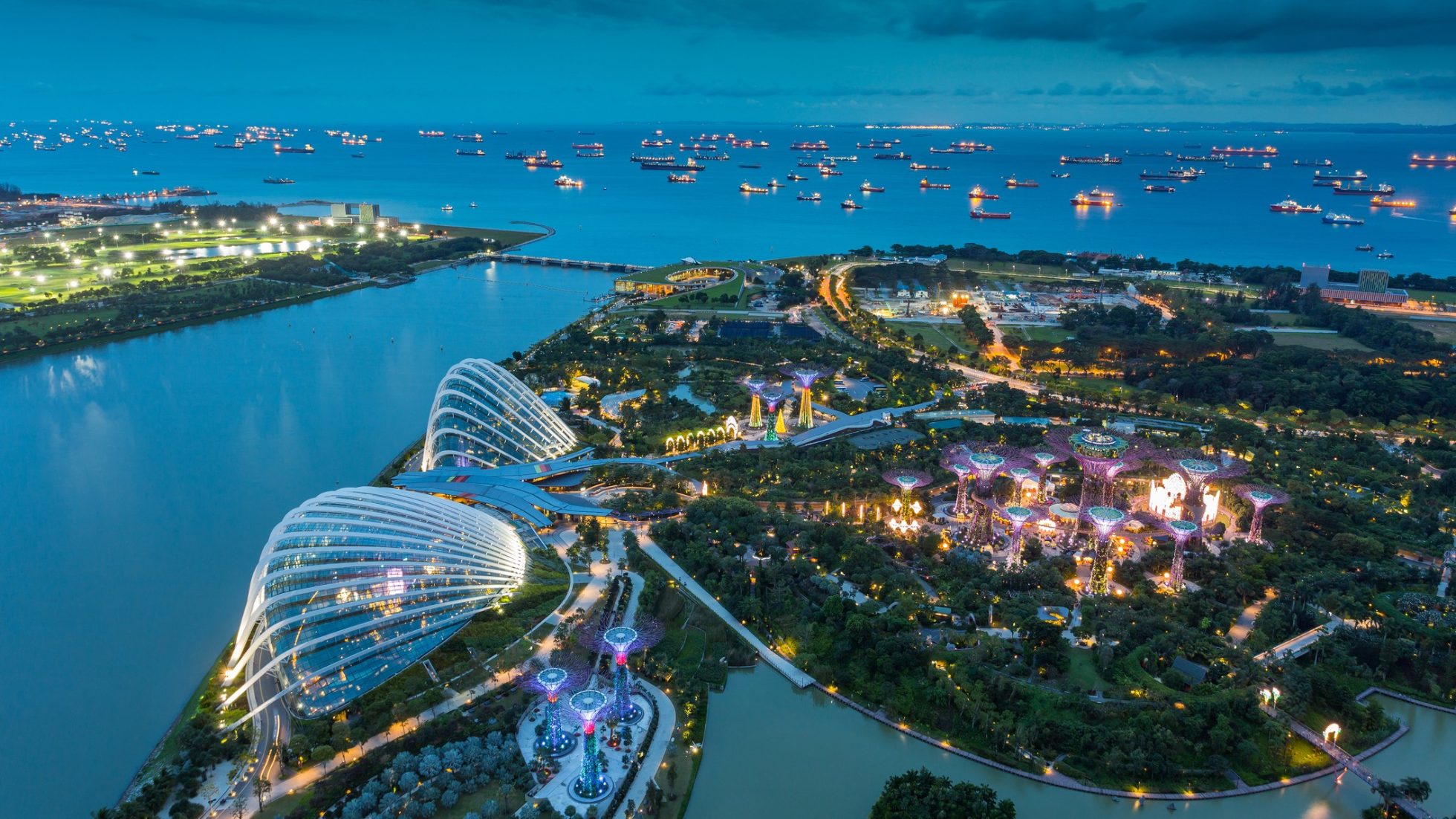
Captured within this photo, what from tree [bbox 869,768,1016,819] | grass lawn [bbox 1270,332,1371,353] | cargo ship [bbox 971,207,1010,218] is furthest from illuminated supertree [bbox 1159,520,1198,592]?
cargo ship [bbox 971,207,1010,218]

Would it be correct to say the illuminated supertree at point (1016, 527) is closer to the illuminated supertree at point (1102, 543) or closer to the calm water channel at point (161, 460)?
the illuminated supertree at point (1102, 543)

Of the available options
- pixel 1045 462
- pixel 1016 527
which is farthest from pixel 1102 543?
pixel 1045 462

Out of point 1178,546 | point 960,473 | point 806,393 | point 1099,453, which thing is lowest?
point 1178,546

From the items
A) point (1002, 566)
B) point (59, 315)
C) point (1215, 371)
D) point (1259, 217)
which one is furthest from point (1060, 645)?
point (1259, 217)

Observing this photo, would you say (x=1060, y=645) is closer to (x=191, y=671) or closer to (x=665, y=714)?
(x=665, y=714)

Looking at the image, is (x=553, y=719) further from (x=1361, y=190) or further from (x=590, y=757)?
(x=1361, y=190)

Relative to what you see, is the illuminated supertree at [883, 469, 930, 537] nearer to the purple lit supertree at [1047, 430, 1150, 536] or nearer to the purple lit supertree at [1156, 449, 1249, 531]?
the purple lit supertree at [1047, 430, 1150, 536]
